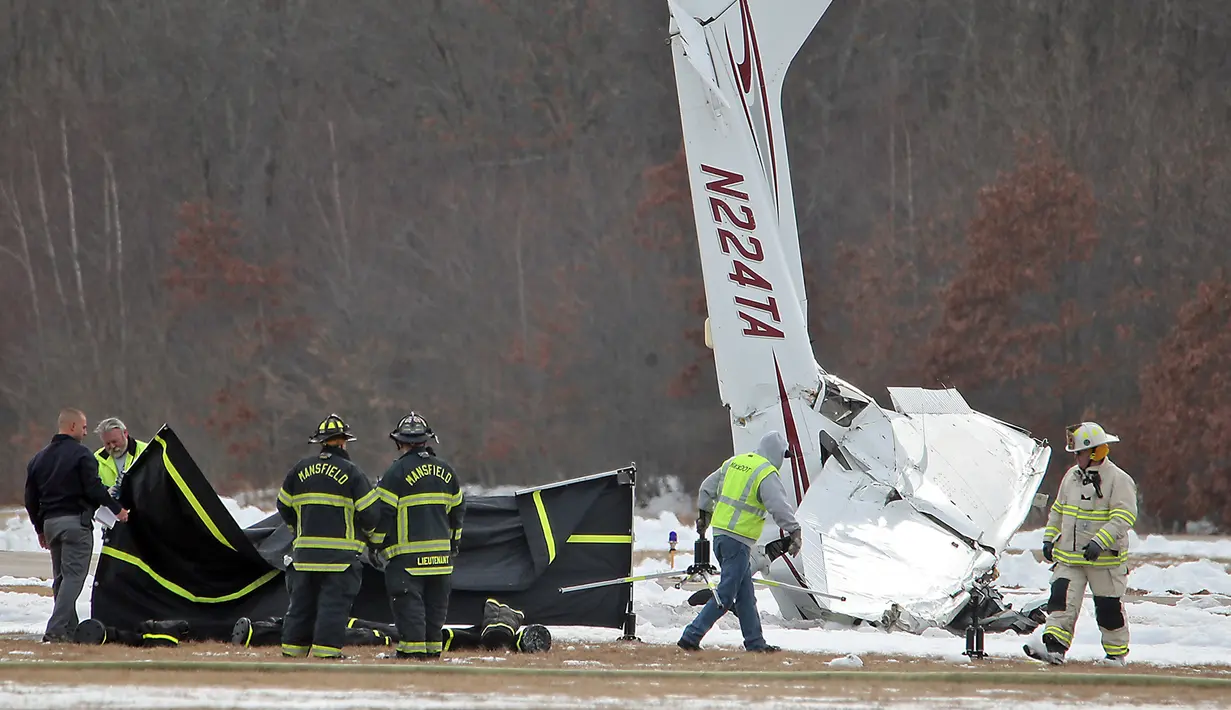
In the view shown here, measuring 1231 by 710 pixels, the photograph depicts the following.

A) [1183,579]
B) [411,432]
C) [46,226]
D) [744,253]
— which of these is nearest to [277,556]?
[411,432]

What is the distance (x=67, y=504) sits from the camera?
10.3 metres

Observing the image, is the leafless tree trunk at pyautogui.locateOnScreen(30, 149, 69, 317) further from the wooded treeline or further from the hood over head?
the hood over head

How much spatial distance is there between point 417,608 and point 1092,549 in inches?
183

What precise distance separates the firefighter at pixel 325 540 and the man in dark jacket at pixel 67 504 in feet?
5.63

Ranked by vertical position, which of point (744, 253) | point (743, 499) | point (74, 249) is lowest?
point (743, 499)

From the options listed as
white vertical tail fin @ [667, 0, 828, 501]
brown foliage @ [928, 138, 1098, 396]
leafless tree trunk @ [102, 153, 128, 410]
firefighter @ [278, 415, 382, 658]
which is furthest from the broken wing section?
leafless tree trunk @ [102, 153, 128, 410]

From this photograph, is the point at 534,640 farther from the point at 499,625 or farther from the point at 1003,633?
the point at 1003,633

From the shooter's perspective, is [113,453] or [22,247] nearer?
[113,453]

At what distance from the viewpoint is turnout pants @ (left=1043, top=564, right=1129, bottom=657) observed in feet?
32.1

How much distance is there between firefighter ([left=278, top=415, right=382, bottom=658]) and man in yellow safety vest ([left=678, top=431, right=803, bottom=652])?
247cm

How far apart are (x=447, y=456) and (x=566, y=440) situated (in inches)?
125

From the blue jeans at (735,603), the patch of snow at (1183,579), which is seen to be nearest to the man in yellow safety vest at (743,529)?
the blue jeans at (735,603)

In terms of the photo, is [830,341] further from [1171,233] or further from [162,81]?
[162,81]

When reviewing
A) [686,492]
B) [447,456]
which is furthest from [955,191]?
[447,456]
